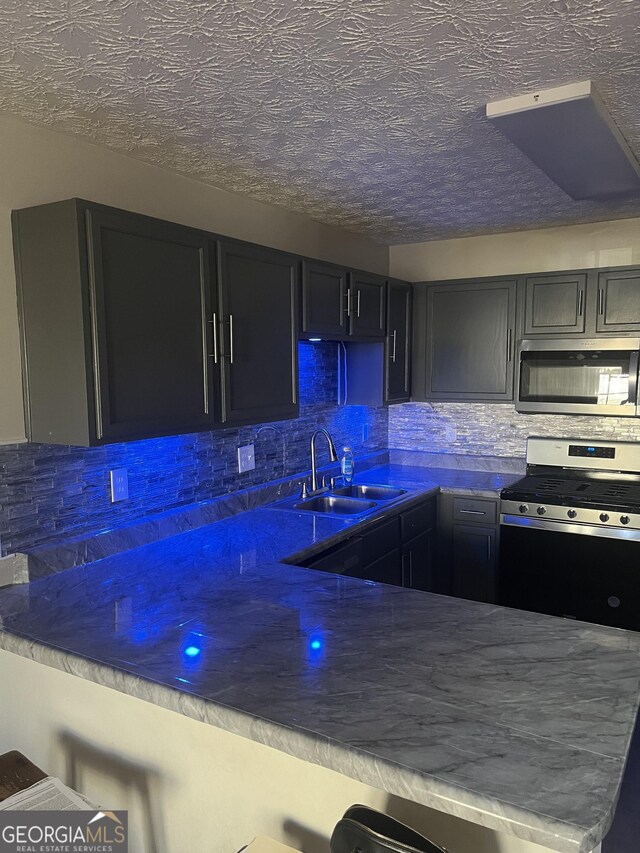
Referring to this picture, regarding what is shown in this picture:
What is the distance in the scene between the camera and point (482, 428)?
4.11m

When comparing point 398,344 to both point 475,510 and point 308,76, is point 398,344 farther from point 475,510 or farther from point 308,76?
point 308,76

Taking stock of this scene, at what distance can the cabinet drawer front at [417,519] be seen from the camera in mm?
3188

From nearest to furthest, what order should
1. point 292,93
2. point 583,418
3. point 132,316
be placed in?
point 292,93 < point 132,316 < point 583,418

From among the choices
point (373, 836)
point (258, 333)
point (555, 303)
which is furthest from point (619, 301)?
point (373, 836)

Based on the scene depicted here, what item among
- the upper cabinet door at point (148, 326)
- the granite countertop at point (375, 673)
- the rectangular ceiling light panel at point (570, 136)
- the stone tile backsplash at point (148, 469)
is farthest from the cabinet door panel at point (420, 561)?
the rectangular ceiling light panel at point (570, 136)

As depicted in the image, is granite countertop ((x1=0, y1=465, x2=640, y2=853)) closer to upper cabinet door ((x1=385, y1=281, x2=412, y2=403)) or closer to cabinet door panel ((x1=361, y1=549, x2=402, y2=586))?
cabinet door panel ((x1=361, y1=549, x2=402, y2=586))

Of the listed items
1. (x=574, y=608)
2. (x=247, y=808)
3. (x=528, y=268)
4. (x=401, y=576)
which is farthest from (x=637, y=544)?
(x=247, y=808)

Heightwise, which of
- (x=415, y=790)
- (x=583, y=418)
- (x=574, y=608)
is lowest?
(x=574, y=608)

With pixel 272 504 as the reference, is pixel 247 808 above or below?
below

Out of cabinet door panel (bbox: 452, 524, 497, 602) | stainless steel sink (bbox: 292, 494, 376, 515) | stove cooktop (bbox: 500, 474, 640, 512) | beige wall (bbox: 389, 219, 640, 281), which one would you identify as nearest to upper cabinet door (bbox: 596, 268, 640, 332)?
beige wall (bbox: 389, 219, 640, 281)

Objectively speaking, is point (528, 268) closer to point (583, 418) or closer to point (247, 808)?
point (583, 418)

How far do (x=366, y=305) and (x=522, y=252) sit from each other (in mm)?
1167

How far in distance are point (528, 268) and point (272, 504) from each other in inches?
85.4

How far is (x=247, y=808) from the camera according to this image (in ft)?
4.82
